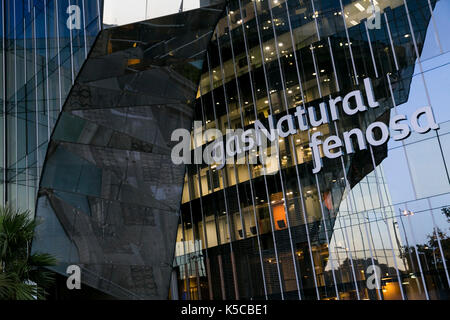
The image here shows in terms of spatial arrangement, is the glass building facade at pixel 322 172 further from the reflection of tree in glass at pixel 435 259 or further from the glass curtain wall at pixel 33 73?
the glass curtain wall at pixel 33 73

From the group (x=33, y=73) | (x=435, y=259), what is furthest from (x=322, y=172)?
(x=33, y=73)

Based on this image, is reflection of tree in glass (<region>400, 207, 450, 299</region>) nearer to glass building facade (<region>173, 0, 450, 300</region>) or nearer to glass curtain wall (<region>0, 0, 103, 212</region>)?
glass building facade (<region>173, 0, 450, 300</region>)

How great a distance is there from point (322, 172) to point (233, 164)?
5.03m

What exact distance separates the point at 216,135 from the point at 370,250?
9.83 meters

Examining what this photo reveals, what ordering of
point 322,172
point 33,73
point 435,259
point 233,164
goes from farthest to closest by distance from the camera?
point 33,73 → point 233,164 → point 322,172 → point 435,259

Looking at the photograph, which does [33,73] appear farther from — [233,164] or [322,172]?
[322,172]

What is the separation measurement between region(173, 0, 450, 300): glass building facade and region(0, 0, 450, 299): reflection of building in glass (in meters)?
0.06

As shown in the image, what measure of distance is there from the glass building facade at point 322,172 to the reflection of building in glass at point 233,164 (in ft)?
0.18

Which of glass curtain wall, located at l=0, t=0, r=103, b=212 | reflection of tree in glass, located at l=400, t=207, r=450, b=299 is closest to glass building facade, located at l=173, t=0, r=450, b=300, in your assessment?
reflection of tree in glass, located at l=400, t=207, r=450, b=299

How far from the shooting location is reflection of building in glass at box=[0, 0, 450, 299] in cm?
1717

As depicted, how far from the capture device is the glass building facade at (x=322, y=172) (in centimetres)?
1675

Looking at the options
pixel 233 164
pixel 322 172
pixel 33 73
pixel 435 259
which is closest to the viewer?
pixel 435 259

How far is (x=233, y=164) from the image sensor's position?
900 inches
